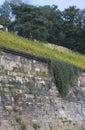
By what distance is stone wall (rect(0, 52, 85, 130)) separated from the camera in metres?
12.6

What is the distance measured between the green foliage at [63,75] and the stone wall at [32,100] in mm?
280

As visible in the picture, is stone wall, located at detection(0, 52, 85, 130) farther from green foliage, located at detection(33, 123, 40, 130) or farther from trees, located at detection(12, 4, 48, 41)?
trees, located at detection(12, 4, 48, 41)

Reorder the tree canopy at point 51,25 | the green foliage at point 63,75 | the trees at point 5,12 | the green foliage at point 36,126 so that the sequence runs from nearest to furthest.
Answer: the green foliage at point 36,126, the green foliage at point 63,75, the tree canopy at point 51,25, the trees at point 5,12

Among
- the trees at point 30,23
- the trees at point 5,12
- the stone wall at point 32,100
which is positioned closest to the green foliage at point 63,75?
the stone wall at point 32,100

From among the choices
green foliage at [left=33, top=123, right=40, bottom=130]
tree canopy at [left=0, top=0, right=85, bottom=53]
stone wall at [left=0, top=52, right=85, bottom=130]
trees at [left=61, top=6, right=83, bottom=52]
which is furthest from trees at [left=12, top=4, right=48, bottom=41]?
green foliage at [left=33, top=123, right=40, bottom=130]

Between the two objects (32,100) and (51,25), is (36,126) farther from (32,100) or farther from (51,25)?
(51,25)

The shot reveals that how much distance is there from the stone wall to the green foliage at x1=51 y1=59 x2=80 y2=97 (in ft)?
0.92

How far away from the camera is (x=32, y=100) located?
13.6m

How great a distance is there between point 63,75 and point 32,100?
2.58 metres

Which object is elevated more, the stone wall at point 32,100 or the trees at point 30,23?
the trees at point 30,23

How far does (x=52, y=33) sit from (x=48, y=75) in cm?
1682

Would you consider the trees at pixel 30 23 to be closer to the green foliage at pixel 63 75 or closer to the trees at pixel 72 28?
the trees at pixel 72 28

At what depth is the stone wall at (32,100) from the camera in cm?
1258

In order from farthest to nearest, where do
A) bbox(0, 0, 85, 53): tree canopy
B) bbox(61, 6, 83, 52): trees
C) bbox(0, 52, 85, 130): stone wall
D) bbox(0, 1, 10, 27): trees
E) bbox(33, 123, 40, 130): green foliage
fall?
bbox(0, 1, 10, 27): trees
bbox(61, 6, 83, 52): trees
bbox(0, 0, 85, 53): tree canopy
bbox(33, 123, 40, 130): green foliage
bbox(0, 52, 85, 130): stone wall
